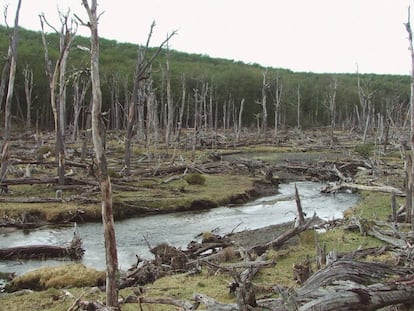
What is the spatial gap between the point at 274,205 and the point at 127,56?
7357 cm

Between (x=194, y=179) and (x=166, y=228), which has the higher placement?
(x=194, y=179)

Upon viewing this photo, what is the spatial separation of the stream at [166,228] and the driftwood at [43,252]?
378mm

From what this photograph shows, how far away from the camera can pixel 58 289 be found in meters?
11.7

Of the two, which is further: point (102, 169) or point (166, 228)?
point (166, 228)

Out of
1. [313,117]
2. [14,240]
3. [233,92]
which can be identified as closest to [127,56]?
[233,92]

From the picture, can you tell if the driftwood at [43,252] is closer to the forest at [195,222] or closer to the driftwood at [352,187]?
the forest at [195,222]

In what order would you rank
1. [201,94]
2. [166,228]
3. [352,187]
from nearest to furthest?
[166,228]
[352,187]
[201,94]

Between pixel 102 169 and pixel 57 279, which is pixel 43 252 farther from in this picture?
pixel 102 169

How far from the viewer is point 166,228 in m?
Result: 20.4

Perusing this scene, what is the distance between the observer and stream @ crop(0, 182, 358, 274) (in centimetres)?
1598

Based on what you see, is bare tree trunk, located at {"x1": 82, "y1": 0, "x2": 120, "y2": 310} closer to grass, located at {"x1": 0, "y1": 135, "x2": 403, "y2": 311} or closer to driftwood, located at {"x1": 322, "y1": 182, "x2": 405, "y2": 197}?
grass, located at {"x1": 0, "y1": 135, "x2": 403, "y2": 311}

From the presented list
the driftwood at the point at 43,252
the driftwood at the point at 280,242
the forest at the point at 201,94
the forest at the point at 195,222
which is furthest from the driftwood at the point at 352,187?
the forest at the point at 201,94

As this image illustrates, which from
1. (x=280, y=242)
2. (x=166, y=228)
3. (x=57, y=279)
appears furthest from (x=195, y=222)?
(x=57, y=279)

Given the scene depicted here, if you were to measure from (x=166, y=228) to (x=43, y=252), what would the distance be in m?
5.57
